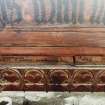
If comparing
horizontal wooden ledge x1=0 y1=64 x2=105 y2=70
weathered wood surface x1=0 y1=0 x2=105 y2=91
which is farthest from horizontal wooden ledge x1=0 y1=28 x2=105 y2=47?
horizontal wooden ledge x1=0 y1=64 x2=105 y2=70

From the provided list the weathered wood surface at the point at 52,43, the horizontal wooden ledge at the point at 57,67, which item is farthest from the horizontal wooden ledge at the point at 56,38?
the horizontal wooden ledge at the point at 57,67

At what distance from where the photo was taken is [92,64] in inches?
75.5

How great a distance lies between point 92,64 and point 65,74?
0.74 feet

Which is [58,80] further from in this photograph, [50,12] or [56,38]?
[50,12]

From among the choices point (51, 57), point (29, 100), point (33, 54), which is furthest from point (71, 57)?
point (29, 100)

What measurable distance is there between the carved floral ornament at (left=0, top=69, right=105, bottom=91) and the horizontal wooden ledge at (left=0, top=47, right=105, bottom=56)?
0.53 ft

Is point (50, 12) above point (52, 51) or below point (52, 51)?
above

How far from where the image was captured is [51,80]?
6.48ft

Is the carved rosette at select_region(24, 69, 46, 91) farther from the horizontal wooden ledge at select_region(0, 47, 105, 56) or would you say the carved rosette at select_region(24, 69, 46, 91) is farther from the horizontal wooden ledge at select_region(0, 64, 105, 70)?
the horizontal wooden ledge at select_region(0, 47, 105, 56)

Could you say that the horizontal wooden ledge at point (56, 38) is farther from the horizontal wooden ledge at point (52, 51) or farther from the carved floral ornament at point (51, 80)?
the carved floral ornament at point (51, 80)

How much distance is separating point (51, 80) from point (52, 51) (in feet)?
0.89

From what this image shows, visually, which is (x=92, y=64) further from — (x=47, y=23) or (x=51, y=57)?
(x=47, y=23)

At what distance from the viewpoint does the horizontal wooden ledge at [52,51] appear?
1.82 metres

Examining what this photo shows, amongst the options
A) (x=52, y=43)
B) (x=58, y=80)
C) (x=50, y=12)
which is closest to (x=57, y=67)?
(x=58, y=80)
